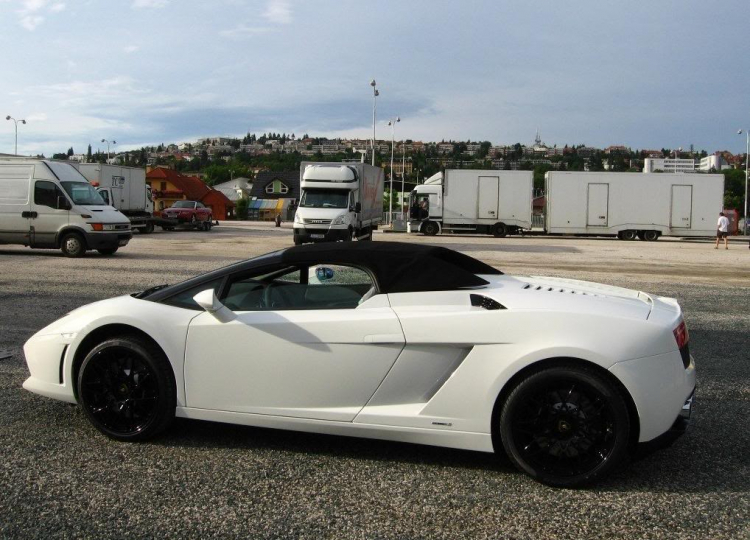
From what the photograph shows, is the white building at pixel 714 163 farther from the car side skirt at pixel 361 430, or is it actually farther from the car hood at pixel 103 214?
the car side skirt at pixel 361 430

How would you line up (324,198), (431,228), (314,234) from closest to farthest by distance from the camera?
(314,234)
(324,198)
(431,228)

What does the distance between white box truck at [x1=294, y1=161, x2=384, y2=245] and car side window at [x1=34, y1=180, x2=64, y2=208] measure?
32.6 feet

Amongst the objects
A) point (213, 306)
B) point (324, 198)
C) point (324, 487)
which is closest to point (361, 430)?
point (324, 487)

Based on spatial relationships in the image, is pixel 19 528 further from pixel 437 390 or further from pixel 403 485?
pixel 437 390

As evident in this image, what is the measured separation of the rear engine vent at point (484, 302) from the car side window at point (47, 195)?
56.4 ft

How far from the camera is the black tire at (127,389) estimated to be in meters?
4.34

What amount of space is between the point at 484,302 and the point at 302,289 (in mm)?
1146

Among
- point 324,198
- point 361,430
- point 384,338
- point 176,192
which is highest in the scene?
point 176,192

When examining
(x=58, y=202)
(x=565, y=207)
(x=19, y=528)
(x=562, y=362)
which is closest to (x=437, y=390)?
(x=562, y=362)

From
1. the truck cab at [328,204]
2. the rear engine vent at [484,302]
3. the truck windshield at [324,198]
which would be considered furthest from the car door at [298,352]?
the truck windshield at [324,198]

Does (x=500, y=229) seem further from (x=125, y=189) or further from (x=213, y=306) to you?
(x=213, y=306)

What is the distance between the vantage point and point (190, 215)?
135 feet

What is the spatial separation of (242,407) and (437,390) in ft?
3.78

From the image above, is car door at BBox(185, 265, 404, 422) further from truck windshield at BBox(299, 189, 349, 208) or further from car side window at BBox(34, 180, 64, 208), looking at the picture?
truck windshield at BBox(299, 189, 349, 208)
